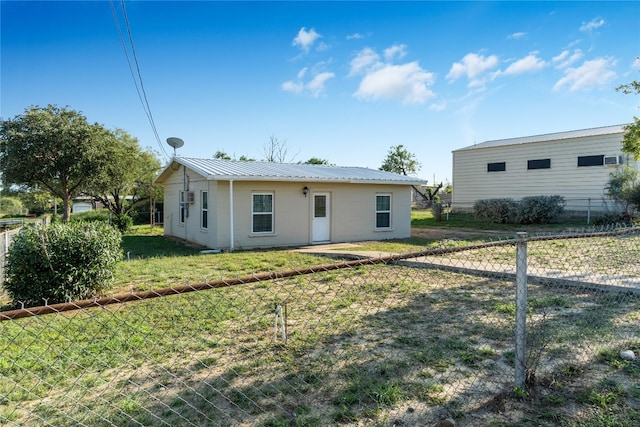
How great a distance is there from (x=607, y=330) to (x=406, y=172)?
44.5 metres

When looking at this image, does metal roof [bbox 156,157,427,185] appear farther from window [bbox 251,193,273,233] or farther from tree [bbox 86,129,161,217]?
tree [bbox 86,129,161,217]

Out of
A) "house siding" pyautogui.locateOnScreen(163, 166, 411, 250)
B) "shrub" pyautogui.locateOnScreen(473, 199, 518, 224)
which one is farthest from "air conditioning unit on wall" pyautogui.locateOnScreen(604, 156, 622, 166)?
"house siding" pyautogui.locateOnScreen(163, 166, 411, 250)

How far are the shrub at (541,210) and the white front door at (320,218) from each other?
35.8 feet

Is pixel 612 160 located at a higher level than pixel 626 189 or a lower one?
higher

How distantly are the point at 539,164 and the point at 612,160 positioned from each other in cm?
334

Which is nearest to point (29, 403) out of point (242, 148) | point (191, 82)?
point (191, 82)

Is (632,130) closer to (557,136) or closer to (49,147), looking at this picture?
(557,136)

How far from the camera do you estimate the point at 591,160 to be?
1897 cm

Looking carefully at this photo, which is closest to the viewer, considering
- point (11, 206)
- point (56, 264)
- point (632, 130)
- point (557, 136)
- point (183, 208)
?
point (56, 264)

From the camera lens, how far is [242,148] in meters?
39.8

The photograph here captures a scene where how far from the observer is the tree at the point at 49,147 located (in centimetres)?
1647

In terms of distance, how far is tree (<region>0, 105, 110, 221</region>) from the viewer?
1647 centimetres

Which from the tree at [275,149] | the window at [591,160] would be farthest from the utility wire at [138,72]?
the tree at [275,149]

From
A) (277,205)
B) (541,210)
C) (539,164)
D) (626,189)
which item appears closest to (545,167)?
(539,164)
